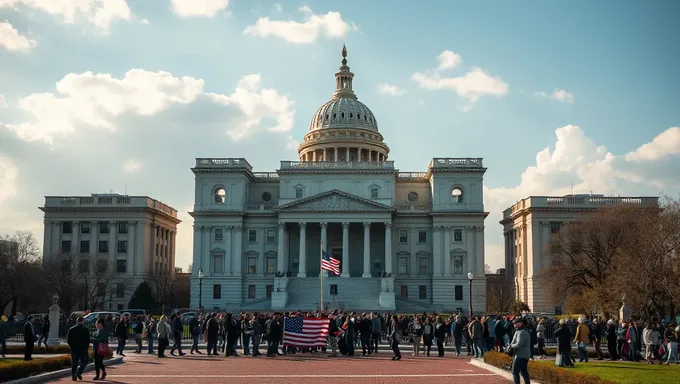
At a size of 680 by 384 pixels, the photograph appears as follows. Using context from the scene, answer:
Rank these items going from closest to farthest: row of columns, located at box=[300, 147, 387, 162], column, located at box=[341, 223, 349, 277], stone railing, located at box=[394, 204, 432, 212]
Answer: column, located at box=[341, 223, 349, 277] < stone railing, located at box=[394, 204, 432, 212] < row of columns, located at box=[300, 147, 387, 162]

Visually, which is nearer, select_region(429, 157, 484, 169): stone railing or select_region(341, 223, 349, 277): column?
select_region(341, 223, 349, 277): column

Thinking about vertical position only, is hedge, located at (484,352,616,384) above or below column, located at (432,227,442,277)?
below

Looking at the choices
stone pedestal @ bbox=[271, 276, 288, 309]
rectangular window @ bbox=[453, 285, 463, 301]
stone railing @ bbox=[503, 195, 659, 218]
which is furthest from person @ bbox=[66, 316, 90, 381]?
stone railing @ bbox=[503, 195, 659, 218]

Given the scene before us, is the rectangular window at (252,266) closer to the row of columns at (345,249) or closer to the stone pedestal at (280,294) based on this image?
the row of columns at (345,249)

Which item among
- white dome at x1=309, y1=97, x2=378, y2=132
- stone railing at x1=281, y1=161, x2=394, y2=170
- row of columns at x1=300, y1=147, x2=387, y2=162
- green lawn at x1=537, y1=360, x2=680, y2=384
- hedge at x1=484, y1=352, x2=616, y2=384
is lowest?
green lawn at x1=537, y1=360, x2=680, y2=384

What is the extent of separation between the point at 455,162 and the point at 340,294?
2514cm

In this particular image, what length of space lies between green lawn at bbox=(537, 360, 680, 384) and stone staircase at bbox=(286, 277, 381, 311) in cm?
5498

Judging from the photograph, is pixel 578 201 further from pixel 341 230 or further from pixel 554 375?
pixel 554 375

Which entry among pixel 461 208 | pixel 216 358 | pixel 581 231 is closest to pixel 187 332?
pixel 216 358

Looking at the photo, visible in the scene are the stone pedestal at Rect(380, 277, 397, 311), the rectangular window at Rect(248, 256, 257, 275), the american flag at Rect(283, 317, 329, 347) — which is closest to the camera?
the american flag at Rect(283, 317, 329, 347)

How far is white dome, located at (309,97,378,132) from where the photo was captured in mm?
124000

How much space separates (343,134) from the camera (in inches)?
4798

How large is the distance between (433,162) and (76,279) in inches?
1880

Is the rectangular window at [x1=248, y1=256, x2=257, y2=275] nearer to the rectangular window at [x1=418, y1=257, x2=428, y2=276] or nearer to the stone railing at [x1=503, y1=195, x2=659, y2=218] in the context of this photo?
the rectangular window at [x1=418, y1=257, x2=428, y2=276]
